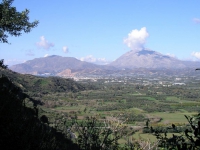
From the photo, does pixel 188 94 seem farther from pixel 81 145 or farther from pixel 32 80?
pixel 81 145

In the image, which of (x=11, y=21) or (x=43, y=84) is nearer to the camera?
(x=11, y=21)

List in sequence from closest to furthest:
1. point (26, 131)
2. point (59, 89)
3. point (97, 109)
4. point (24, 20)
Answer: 1. point (26, 131)
2. point (24, 20)
3. point (97, 109)
4. point (59, 89)

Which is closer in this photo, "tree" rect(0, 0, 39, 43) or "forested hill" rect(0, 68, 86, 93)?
"tree" rect(0, 0, 39, 43)

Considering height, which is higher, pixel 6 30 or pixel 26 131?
pixel 6 30

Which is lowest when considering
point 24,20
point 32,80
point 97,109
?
point 97,109

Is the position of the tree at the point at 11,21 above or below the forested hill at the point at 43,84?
above

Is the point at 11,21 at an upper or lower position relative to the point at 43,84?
upper

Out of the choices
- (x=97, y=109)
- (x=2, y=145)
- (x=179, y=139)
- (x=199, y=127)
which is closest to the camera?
(x=199, y=127)

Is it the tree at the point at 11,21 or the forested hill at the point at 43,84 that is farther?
the forested hill at the point at 43,84

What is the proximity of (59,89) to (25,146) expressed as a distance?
92.6 meters

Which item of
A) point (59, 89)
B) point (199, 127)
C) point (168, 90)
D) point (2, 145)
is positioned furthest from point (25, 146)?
point (168, 90)

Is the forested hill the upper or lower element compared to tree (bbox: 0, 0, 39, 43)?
lower

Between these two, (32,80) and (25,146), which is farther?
(32,80)

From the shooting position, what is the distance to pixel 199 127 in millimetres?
2357
